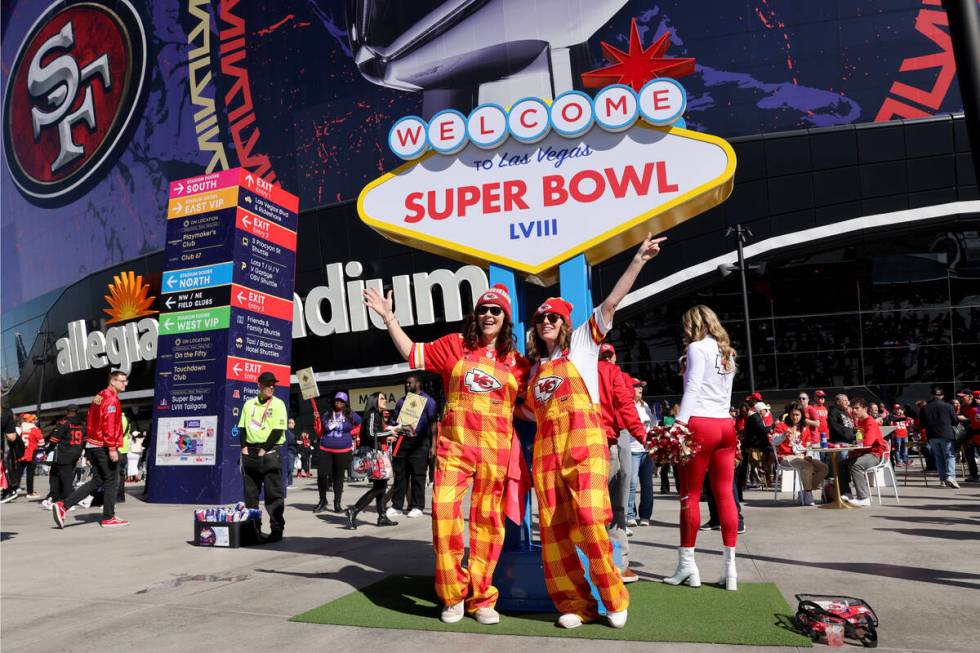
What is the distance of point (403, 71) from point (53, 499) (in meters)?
21.6

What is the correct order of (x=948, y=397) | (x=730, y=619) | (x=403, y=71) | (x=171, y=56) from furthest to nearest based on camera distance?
(x=171, y=56) < (x=403, y=71) < (x=948, y=397) < (x=730, y=619)

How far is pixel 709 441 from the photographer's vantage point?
4.91 metres

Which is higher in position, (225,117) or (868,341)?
(225,117)

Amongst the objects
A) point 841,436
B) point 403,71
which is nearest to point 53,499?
point 841,436

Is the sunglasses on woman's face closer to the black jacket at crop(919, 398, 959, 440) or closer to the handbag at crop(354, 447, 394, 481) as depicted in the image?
the handbag at crop(354, 447, 394, 481)

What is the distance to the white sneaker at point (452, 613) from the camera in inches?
168

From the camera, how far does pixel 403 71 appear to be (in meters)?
28.6

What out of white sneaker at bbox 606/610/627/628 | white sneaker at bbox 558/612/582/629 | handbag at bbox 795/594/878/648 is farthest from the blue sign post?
handbag at bbox 795/594/878/648

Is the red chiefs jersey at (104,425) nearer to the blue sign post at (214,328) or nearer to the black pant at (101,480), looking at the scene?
the black pant at (101,480)

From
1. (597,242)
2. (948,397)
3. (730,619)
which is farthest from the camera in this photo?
(948,397)

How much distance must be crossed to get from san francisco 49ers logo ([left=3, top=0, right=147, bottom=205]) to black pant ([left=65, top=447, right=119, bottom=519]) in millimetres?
32478

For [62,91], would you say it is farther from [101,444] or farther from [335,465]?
[335,465]

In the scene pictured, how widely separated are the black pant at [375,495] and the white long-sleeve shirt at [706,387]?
503cm

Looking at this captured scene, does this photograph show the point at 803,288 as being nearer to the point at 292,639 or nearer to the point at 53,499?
the point at 53,499
